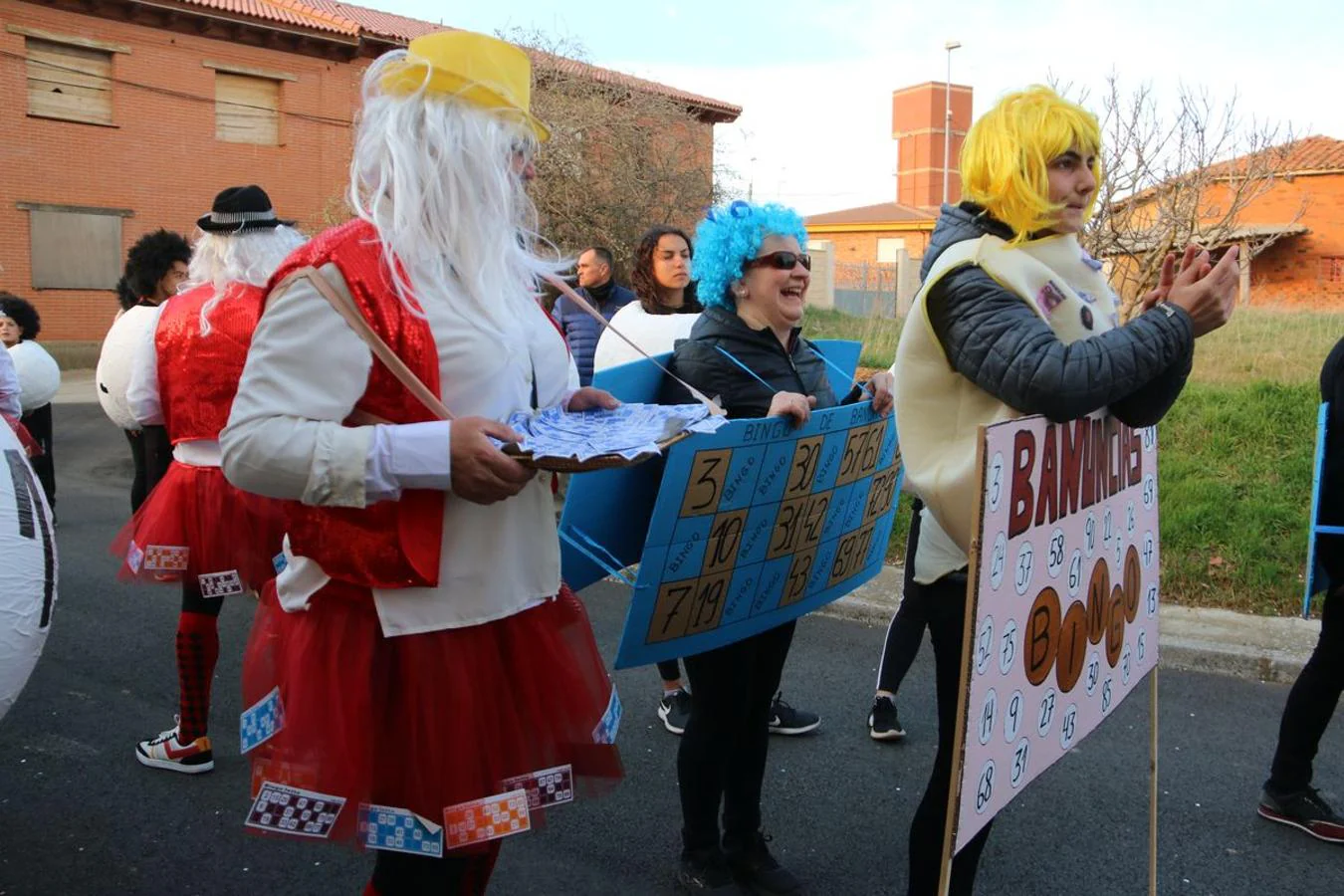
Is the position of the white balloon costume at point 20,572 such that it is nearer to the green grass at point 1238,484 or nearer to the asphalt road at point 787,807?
the asphalt road at point 787,807

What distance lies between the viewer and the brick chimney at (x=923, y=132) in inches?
2763

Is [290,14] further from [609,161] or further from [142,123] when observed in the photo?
[609,161]

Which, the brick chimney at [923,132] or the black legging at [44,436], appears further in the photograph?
the brick chimney at [923,132]

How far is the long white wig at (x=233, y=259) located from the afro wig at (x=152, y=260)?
946 millimetres

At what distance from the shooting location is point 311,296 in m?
1.79

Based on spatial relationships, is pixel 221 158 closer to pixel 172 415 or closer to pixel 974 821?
pixel 172 415

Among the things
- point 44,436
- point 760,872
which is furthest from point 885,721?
point 44,436

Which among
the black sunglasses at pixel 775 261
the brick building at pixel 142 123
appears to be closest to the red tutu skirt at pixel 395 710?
the black sunglasses at pixel 775 261

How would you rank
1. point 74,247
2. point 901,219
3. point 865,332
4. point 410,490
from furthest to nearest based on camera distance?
point 901,219, point 74,247, point 865,332, point 410,490

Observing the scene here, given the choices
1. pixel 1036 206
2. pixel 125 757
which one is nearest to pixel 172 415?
pixel 125 757

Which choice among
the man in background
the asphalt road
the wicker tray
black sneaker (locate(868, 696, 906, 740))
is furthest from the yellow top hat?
the man in background

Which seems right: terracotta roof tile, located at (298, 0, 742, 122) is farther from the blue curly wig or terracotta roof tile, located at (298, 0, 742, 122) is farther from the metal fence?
the blue curly wig

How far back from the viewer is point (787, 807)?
144 inches

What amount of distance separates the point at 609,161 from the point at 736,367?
42.7 ft
